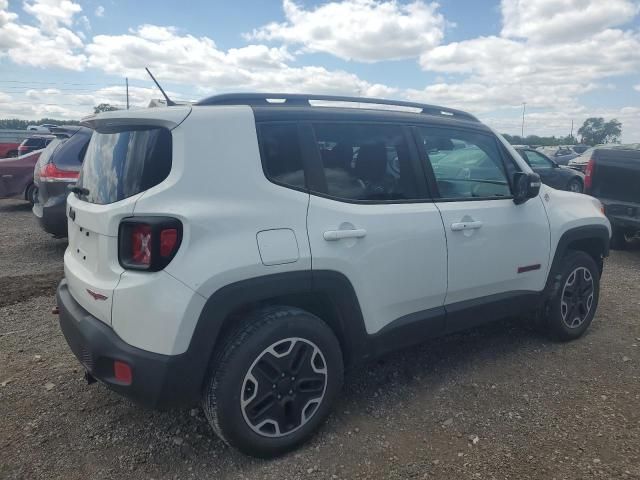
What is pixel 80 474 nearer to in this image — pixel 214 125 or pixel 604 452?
pixel 214 125

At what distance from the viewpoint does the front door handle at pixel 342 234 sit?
272 cm

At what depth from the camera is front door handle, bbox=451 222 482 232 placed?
3270 mm

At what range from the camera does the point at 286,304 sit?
281cm

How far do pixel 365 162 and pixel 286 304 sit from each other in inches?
38.2

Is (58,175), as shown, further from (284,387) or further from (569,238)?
(569,238)

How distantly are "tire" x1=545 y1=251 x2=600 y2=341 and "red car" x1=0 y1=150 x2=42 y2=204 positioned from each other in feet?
31.7

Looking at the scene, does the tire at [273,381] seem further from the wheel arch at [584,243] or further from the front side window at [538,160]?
the front side window at [538,160]

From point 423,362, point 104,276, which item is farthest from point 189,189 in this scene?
point 423,362

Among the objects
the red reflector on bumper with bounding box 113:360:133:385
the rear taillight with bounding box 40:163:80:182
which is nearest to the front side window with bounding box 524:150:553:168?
the rear taillight with bounding box 40:163:80:182

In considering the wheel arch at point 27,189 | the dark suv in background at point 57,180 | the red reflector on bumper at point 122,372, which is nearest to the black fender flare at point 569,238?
the red reflector on bumper at point 122,372

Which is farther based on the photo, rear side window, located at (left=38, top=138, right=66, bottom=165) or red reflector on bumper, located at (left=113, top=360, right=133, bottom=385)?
rear side window, located at (left=38, top=138, right=66, bottom=165)

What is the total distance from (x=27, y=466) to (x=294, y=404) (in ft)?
4.58

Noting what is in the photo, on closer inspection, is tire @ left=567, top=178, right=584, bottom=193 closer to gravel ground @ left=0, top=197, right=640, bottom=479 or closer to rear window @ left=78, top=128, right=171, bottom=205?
gravel ground @ left=0, top=197, right=640, bottom=479

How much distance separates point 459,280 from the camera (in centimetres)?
335
